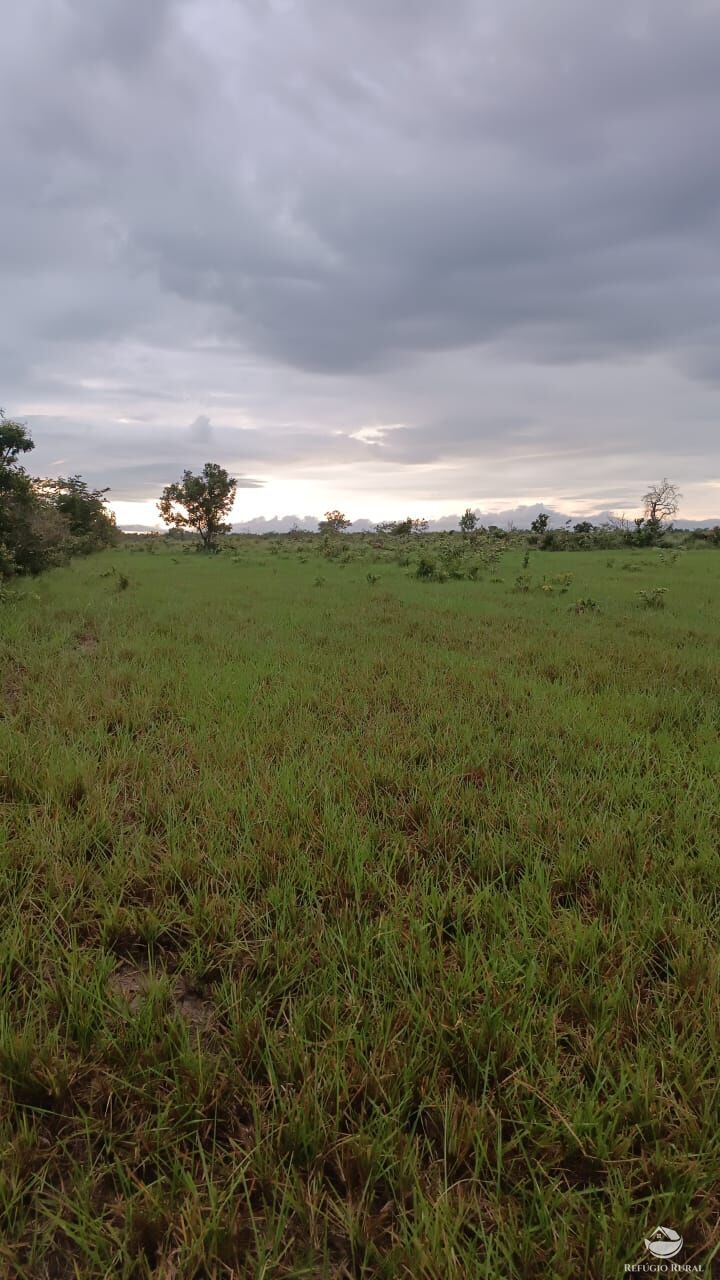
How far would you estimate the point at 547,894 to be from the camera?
95.2 inches

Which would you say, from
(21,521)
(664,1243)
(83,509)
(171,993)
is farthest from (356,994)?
(83,509)

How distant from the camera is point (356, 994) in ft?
6.27

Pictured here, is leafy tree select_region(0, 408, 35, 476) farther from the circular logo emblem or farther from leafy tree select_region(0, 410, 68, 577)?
the circular logo emblem

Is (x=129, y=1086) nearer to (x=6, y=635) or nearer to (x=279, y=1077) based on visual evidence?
(x=279, y=1077)

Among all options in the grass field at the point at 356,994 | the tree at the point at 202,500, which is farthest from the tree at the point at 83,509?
the grass field at the point at 356,994

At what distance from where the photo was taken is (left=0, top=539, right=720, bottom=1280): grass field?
1.31 meters

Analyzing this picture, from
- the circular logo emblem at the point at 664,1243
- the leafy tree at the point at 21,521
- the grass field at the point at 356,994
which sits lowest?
the circular logo emblem at the point at 664,1243

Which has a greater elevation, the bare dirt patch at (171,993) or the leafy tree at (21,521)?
the leafy tree at (21,521)

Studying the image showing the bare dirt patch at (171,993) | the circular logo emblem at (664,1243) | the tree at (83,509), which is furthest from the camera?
the tree at (83,509)

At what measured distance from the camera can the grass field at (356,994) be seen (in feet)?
4.31

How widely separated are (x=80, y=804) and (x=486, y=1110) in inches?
106

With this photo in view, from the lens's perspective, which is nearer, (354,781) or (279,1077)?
(279,1077)

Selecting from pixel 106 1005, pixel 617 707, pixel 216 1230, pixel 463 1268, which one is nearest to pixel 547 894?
pixel 463 1268

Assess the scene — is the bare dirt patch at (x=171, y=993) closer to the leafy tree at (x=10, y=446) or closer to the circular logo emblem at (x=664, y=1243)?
the circular logo emblem at (x=664, y=1243)
